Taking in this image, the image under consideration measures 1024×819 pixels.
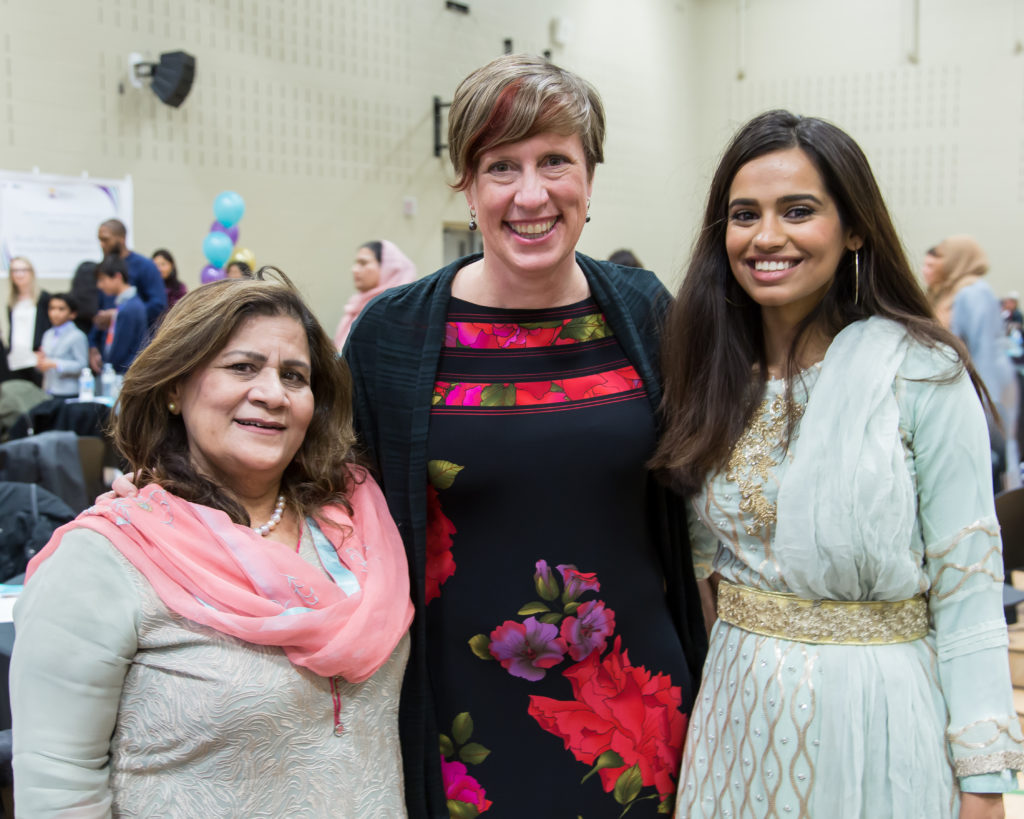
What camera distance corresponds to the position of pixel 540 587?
1635 millimetres

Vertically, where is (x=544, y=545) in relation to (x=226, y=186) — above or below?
below

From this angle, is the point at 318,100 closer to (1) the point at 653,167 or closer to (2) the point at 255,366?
(1) the point at 653,167

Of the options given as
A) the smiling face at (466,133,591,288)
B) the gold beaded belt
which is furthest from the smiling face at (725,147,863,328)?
the gold beaded belt

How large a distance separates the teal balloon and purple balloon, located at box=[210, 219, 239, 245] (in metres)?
0.18

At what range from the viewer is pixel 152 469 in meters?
1.42

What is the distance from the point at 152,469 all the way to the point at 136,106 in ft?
21.0

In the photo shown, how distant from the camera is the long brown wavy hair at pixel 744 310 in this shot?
58.6 inches

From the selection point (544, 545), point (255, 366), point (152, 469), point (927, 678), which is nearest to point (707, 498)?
point (544, 545)

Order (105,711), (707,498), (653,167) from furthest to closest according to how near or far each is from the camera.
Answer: (653,167) < (707,498) < (105,711)

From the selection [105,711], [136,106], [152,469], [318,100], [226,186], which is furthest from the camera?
[318,100]

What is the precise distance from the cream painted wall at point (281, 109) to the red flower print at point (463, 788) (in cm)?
561

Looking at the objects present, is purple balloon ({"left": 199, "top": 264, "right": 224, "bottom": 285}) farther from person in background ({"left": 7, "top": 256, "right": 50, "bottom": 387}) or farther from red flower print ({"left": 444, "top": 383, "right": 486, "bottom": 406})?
red flower print ({"left": 444, "top": 383, "right": 486, "bottom": 406})

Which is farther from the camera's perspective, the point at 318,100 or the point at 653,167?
the point at 653,167

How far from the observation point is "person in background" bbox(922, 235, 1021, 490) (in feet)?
17.5
